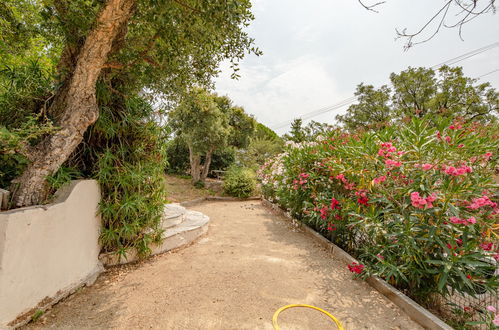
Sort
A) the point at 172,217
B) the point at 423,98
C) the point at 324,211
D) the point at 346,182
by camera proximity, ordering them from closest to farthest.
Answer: the point at 346,182, the point at 324,211, the point at 172,217, the point at 423,98

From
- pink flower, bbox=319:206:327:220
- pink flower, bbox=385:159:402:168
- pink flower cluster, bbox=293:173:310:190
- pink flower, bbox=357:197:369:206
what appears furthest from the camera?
pink flower cluster, bbox=293:173:310:190

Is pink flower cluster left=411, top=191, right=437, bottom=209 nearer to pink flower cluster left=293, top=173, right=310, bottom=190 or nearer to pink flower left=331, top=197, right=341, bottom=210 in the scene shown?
pink flower left=331, top=197, right=341, bottom=210

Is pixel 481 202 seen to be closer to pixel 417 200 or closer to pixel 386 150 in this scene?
pixel 417 200

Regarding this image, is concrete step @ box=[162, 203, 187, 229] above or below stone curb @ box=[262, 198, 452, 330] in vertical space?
above

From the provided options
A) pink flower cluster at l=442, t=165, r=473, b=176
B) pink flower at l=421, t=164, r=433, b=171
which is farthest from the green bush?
pink flower cluster at l=442, t=165, r=473, b=176

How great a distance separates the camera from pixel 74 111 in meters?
2.49

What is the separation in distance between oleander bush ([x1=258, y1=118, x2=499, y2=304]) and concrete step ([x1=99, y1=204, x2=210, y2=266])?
273cm

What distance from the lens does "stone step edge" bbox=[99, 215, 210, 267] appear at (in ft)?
10.1

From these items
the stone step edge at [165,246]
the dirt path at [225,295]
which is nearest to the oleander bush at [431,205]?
the dirt path at [225,295]

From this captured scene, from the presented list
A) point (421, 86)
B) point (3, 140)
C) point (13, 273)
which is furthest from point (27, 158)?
point (421, 86)

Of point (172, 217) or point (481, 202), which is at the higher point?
point (481, 202)

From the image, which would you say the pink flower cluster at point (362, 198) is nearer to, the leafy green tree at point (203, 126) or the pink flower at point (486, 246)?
the pink flower at point (486, 246)

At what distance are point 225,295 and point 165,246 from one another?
1.61 metres

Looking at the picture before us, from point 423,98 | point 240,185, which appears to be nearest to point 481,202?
point 240,185
